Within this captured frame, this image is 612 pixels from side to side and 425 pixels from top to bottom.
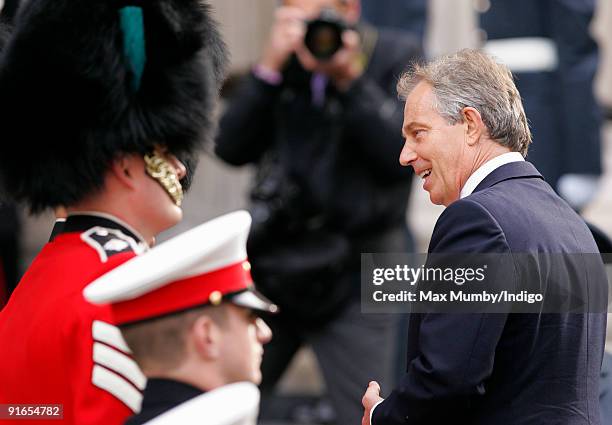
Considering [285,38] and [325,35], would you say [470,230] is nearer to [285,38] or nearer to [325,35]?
[325,35]

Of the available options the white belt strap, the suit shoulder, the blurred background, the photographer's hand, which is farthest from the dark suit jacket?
the blurred background

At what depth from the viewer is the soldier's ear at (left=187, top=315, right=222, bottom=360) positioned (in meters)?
2.43

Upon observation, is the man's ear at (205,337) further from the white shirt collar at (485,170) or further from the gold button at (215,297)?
the white shirt collar at (485,170)

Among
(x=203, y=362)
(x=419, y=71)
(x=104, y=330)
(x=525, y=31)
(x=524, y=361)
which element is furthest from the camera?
(x=525, y=31)

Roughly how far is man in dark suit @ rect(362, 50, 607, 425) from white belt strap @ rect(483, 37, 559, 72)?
2.29 meters

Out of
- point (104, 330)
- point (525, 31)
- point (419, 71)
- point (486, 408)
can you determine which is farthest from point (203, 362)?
point (525, 31)

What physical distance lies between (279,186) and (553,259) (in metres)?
2.09

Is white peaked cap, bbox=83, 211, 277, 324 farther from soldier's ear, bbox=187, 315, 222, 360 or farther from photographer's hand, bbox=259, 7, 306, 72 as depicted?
photographer's hand, bbox=259, 7, 306, 72

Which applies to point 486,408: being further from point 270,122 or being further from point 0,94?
point 270,122

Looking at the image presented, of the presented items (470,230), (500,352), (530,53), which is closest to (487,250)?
(470,230)

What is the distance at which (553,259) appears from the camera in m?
2.88

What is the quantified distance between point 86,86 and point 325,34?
1966 millimetres

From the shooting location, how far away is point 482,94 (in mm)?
2980

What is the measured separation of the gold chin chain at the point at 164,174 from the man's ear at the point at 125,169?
0.03 meters
